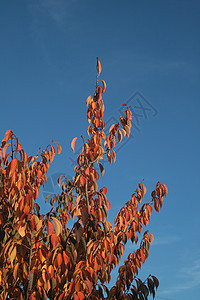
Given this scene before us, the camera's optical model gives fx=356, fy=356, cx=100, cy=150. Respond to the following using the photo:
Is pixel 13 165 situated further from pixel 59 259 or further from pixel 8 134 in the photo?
pixel 59 259

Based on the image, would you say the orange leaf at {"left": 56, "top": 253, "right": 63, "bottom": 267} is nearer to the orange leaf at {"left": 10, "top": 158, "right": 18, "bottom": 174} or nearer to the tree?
the tree

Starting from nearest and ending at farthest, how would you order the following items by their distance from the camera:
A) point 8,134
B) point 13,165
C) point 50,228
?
point 50,228 < point 13,165 < point 8,134

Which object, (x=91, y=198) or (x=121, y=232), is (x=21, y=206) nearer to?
(x=91, y=198)

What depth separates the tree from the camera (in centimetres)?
300

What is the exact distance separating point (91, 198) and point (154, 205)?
3.55ft

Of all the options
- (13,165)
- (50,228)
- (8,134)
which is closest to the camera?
(50,228)

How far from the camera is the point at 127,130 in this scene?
12.9ft

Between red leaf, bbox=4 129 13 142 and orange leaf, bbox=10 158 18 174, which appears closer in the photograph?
orange leaf, bbox=10 158 18 174

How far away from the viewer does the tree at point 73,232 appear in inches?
118

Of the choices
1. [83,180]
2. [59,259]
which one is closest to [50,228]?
[59,259]

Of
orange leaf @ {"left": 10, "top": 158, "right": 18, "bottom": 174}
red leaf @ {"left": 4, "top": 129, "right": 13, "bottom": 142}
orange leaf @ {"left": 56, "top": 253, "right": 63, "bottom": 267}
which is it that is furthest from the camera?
red leaf @ {"left": 4, "top": 129, "right": 13, "bottom": 142}

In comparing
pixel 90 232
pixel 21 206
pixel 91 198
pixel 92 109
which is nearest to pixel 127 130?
pixel 92 109

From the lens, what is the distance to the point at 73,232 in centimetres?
326

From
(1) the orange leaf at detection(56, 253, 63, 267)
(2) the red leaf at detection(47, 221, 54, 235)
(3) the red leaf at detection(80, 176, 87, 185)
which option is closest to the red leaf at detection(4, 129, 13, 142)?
(3) the red leaf at detection(80, 176, 87, 185)
